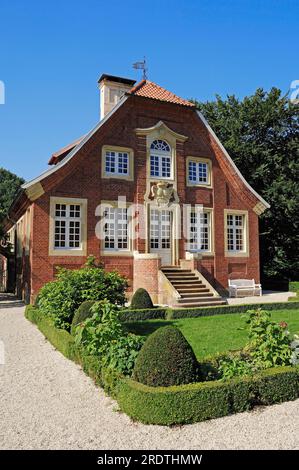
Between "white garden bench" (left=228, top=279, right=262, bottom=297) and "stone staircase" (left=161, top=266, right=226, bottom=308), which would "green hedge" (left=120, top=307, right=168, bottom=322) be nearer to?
"stone staircase" (left=161, top=266, right=226, bottom=308)

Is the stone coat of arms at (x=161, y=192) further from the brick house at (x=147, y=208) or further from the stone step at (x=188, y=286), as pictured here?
the stone step at (x=188, y=286)

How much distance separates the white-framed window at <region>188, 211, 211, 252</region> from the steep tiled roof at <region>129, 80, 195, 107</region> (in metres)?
5.69

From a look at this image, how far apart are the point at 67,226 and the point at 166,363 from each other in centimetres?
1242

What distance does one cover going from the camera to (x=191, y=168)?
1995 centimetres

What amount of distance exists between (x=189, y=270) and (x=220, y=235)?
10.4 feet

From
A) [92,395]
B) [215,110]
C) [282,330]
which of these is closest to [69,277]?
[92,395]

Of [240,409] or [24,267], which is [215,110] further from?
[240,409]

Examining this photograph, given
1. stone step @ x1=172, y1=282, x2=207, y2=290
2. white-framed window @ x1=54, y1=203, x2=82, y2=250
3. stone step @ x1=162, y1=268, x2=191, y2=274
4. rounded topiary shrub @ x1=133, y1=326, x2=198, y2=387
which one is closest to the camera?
rounded topiary shrub @ x1=133, y1=326, x2=198, y2=387

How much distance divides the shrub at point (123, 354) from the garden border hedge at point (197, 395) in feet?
0.61

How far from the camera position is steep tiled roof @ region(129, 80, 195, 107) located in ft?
62.8

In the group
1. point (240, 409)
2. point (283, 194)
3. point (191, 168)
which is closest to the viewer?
point (240, 409)

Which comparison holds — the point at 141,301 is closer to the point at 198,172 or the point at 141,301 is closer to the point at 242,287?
the point at 242,287

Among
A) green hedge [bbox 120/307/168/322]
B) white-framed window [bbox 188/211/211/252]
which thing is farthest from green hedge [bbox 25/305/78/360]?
white-framed window [bbox 188/211/211/252]

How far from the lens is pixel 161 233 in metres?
18.7
